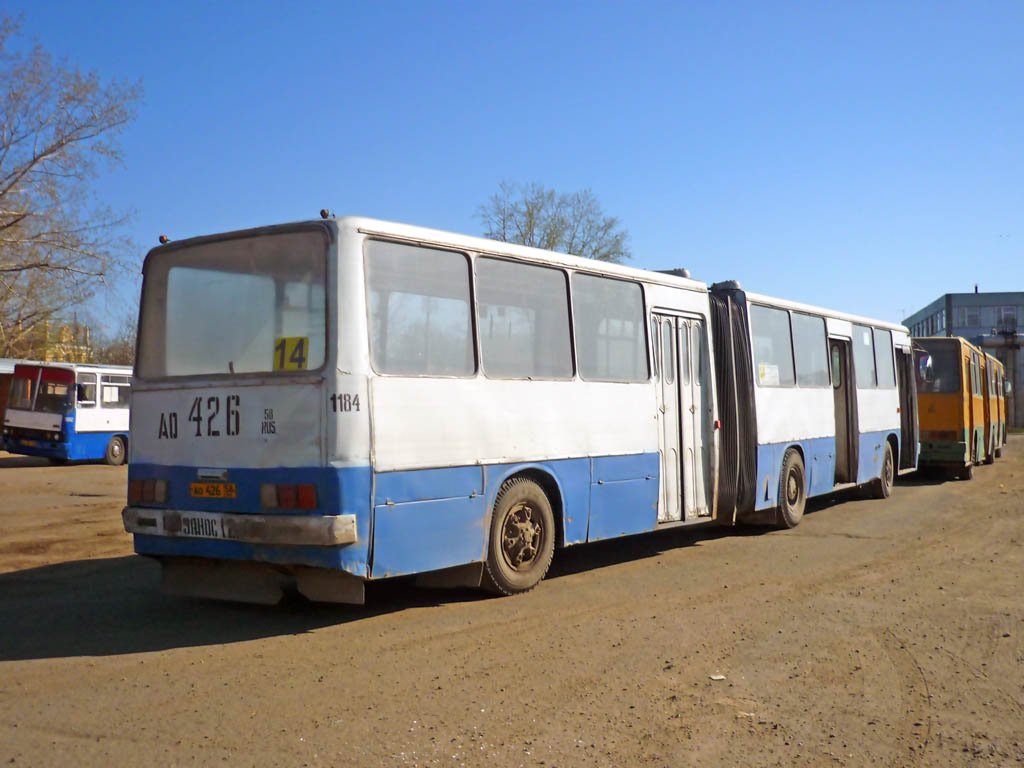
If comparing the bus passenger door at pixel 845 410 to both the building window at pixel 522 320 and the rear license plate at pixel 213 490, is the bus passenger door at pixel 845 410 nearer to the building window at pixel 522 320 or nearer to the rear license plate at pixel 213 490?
the building window at pixel 522 320

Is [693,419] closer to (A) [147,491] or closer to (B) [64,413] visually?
(A) [147,491]

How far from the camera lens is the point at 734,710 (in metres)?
5.12

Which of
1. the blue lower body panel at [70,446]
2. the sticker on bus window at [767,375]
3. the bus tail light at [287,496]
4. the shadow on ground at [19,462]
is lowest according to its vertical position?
the bus tail light at [287,496]

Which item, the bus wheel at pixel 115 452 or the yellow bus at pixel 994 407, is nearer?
the yellow bus at pixel 994 407

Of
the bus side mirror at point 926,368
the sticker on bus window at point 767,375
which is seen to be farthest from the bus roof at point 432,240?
the bus side mirror at point 926,368

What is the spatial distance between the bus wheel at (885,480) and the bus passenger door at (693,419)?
6.54m

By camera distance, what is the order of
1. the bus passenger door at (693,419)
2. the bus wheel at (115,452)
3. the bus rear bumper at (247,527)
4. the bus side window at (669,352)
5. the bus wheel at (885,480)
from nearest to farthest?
the bus rear bumper at (247,527)
the bus side window at (669,352)
the bus passenger door at (693,419)
the bus wheel at (885,480)
the bus wheel at (115,452)

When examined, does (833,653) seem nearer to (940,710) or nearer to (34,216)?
(940,710)

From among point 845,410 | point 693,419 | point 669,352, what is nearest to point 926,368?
point 845,410

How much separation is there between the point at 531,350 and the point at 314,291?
229 cm

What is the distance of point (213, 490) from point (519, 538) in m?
2.53

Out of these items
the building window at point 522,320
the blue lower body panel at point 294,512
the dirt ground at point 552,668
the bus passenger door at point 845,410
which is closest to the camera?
→ the dirt ground at point 552,668

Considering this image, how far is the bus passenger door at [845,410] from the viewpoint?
1546 cm

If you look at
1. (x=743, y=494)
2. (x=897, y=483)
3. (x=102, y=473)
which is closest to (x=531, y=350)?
(x=743, y=494)
